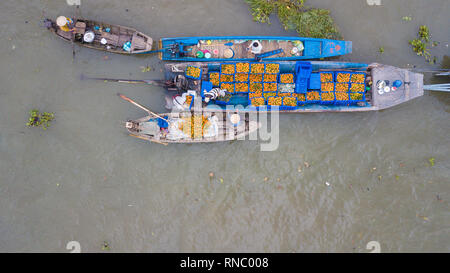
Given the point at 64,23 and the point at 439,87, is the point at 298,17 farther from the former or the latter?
the point at 64,23

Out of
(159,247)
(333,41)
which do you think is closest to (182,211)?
(159,247)

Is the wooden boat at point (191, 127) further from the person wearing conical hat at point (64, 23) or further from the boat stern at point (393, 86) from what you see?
the boat stern at point (393, 86)

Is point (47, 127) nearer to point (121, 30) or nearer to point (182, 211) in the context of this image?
point (121, 30)

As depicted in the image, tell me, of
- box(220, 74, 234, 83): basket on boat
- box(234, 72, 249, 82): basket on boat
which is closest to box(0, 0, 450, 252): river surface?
box(234, 72, 249, 82): basket on boat

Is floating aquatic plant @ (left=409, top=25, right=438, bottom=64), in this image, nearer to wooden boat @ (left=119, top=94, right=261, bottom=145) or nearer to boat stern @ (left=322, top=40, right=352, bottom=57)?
boat stern @ (left=322, top=40, right=352, bottom=57)

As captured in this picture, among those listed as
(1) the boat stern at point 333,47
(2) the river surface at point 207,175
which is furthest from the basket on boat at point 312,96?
(1) the boat stern at point 333,47

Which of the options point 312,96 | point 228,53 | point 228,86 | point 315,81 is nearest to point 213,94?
point 228,86
